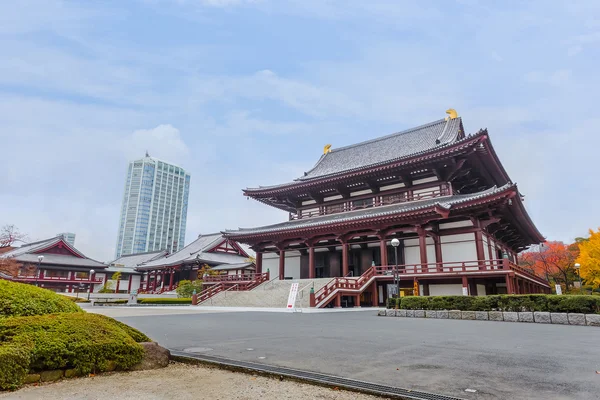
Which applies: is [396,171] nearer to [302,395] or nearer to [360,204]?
[360,204]

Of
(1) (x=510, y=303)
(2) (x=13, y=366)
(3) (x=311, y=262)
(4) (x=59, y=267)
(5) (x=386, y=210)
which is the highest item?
(5) (x=386, y=210)

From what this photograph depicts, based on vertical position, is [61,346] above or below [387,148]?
below

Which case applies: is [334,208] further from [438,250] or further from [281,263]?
[438,250]

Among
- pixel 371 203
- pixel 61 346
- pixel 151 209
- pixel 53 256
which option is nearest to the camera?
pixel 61 346

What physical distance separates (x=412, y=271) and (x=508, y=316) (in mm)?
9257

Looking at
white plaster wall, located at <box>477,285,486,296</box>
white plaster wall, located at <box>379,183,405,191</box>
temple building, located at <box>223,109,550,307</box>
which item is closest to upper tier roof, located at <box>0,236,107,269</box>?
temple building, located at <box>223,109,550,307</box>

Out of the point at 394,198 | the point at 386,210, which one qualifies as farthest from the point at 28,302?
the point at 394,198

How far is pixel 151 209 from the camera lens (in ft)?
448

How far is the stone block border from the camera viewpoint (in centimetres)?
1223

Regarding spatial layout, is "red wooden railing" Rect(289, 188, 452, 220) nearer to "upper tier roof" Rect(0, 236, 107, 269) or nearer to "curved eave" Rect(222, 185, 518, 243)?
"curved eave" Rect(222, 185, 518, 243)

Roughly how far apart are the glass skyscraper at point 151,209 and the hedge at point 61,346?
130682mm

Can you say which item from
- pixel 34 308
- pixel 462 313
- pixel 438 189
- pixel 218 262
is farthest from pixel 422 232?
pixel 218 262

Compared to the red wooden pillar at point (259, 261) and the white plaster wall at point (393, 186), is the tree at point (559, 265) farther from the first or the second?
the red wooden pillar at point (259, 261)

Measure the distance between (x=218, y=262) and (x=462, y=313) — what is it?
38.4 metres
